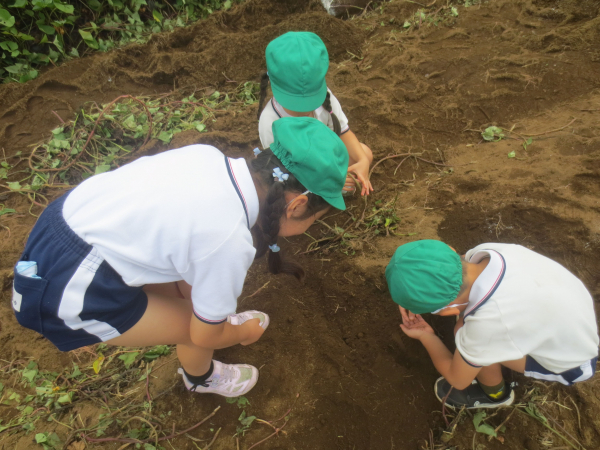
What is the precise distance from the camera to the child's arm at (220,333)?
1354 mm

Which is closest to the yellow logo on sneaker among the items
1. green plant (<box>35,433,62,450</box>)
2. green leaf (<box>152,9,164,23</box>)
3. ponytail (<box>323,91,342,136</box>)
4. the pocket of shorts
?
ponytail (<box>323,91,342,136</box>)

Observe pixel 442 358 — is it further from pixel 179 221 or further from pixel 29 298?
pixel 29 298

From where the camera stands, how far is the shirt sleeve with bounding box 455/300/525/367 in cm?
149

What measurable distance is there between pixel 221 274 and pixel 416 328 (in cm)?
127

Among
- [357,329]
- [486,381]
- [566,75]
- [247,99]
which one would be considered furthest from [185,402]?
[566,75]

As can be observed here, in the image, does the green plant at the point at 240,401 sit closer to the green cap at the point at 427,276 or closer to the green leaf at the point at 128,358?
the green leaf at the point at 128,358

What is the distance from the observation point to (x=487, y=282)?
5.06 feet

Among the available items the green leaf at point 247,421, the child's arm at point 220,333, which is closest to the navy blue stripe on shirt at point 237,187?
the child's arm at point 220,333

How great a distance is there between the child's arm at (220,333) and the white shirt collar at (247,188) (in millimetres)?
431

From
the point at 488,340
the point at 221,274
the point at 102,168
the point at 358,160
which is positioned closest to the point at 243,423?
the point at 221,274

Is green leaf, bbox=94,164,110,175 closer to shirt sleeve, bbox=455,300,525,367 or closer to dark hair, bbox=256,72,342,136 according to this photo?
dark hair, bbox=256,72,342,136

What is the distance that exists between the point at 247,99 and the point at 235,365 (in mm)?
2528

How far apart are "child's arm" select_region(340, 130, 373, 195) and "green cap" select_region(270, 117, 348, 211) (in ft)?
3.64

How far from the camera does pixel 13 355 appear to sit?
7.47 feet
